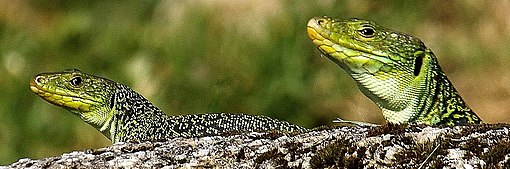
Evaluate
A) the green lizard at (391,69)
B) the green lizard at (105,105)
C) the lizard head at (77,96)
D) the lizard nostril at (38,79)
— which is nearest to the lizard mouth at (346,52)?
the green lizard at (391,69)

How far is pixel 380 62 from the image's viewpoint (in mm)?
6840

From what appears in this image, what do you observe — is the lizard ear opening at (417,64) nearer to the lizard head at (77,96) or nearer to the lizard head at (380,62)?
the lizard head at (380,62)

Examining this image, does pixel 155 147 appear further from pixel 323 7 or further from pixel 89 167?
pixel 323 7

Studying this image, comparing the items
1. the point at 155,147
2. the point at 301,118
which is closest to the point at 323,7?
the point at 301,118

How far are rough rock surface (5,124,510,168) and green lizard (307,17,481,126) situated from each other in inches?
53.4

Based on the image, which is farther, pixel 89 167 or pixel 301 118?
pixel 301 118

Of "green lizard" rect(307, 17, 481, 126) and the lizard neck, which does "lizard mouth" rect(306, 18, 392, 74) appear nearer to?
"green lizard" rect(307, 17, 481, 126)

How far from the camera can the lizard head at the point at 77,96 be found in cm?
832

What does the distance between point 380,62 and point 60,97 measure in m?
2.45

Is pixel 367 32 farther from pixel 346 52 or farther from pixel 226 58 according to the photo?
pixel 226 58

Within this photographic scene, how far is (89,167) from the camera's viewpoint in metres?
5.18

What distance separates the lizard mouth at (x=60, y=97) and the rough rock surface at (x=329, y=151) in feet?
9.28

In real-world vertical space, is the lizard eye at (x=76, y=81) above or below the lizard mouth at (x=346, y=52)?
above

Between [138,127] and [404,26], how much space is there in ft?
18.1
